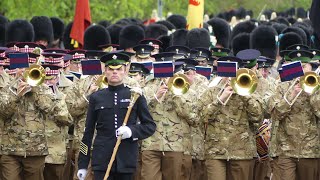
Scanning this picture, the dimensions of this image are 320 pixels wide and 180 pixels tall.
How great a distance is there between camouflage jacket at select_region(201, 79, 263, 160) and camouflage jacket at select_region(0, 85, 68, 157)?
196 cm

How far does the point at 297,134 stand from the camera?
1623 cm

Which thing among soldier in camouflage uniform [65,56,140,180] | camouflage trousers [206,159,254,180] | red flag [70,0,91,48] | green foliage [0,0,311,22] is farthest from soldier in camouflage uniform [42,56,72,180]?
green foliage [0,0,311,22]

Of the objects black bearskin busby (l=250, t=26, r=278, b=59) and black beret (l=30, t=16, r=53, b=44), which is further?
black beret (l=30, t=16, r=53, b=44)

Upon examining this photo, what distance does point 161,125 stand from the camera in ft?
55.9

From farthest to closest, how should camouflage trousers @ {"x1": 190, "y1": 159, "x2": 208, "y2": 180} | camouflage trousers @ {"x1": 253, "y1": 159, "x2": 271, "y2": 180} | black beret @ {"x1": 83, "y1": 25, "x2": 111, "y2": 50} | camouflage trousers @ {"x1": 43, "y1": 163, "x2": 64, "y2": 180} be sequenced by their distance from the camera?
black beret @ {"x1": 83, "y1": 25, "x2": 111, "y2": 50}, camouflage trousers @ {"x1": 190, "y1": 159, "x2": 208, "y2": 180}, camouflage trousers @ {"x1": 253, "y1": 159, "x2": 271, "y2": 180}, camouflage trousers @ {"x1": 43, "y1": 163, "x2": 64, "y2": 180}

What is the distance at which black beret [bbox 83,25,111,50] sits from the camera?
23408mm

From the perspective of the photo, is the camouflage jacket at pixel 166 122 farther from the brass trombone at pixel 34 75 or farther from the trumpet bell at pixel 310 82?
the trumpet bell at pixel 310 82

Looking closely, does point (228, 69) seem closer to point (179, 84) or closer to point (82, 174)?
point (179, 84)

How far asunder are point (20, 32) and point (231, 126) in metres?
8.39

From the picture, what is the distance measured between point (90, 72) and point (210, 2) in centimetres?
3107

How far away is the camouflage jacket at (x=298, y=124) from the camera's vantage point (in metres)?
16.2

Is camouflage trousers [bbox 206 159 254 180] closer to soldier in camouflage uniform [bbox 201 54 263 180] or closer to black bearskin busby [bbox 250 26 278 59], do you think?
soldier in camouflage uniform [bbox 201 54 263 180]

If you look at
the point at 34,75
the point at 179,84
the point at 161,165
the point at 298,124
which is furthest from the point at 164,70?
the point at 298,124

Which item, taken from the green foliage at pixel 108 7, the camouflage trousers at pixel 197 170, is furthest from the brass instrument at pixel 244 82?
the green foliage at pixel 108 7
